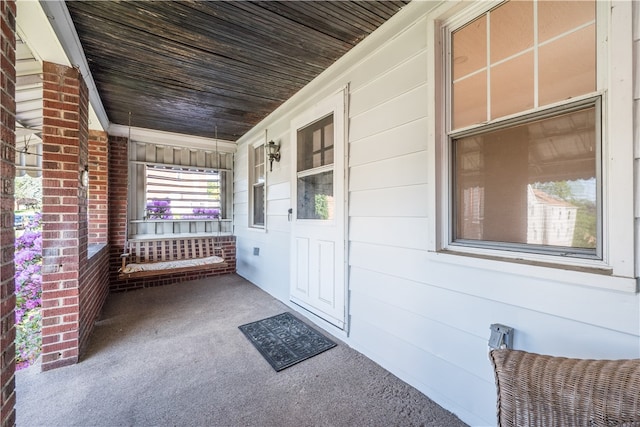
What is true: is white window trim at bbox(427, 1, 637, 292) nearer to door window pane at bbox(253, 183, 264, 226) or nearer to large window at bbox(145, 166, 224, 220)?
door window pane at bbox(253, 183, 264, 226)

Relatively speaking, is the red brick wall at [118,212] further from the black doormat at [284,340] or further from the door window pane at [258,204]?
the black doormat at [284,340]

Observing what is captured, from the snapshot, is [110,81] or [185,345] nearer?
[185,345]

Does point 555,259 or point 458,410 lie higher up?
point 555,259

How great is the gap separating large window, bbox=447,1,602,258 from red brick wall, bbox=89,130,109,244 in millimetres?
4637

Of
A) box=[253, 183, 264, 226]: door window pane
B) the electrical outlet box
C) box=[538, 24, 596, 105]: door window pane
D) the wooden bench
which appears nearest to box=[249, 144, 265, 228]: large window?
box=[253, 183, 264, 226]: door window pane

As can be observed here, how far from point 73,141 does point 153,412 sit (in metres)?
2.21

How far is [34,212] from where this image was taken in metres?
3.83

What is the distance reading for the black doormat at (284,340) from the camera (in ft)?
7.52

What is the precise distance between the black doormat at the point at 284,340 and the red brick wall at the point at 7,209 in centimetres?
148

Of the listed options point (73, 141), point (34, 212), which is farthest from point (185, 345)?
point (34, 212)

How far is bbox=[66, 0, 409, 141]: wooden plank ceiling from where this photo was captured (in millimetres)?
1912

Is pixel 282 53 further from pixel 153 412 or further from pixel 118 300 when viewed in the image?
pixel 118 300

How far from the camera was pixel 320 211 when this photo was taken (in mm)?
2939

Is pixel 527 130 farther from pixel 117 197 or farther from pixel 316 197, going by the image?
pixel 117 197
